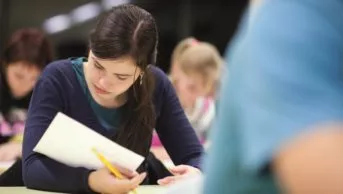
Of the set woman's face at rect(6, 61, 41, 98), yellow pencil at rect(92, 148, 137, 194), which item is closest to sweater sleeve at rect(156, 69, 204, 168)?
yellow pencil at rect(92, 148, 137, 194)

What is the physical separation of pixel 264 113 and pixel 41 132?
42.4 inches

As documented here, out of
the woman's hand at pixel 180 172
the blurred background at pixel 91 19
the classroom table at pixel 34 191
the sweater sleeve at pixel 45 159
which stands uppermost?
the sweater sleeve at pixel 45 159

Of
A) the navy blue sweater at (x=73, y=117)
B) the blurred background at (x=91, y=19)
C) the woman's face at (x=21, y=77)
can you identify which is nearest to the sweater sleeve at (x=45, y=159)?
the navy blue sweater at (x=73, y=117)

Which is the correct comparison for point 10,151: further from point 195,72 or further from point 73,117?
point 195,72

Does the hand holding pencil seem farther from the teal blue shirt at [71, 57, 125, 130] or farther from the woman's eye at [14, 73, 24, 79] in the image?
A: the woman's eye at [14, 73, 24, 79]

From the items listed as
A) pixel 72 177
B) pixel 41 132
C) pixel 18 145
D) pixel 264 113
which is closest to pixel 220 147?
pixel 264 113

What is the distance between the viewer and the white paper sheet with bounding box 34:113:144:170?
1.20 meters

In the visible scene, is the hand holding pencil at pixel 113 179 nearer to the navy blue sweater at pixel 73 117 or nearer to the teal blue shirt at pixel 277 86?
the navy blue sweater at pixel 73 117

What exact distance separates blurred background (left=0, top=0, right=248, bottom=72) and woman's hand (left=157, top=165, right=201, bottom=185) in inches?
119

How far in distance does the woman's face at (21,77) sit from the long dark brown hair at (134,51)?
47.5 inches

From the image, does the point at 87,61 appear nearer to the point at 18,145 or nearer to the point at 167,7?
the point at 18,145

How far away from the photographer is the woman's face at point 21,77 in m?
2.69

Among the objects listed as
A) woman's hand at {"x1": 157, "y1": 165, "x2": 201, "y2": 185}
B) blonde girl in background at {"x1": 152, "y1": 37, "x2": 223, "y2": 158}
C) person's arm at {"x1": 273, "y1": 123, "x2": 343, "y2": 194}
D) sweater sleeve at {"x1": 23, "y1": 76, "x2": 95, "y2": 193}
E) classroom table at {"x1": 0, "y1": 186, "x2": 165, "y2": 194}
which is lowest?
blonde girl in background at {"x1": 152, "y1": 37, "x2": 223, "y2": 158}

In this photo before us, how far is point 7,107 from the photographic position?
10.3 ft
